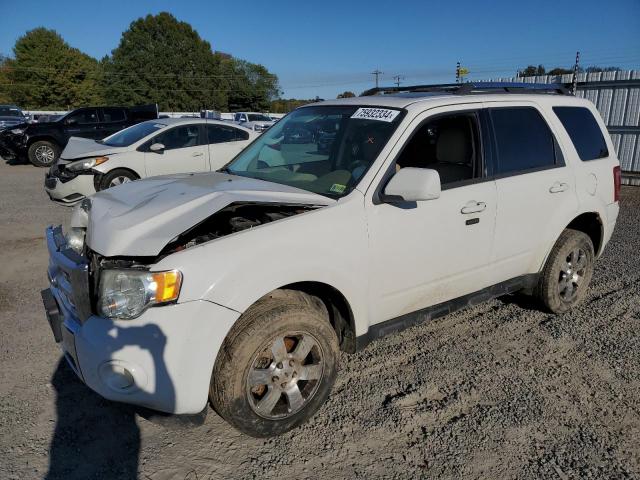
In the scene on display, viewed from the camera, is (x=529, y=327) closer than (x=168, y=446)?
No

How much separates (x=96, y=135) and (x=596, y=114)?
15.2 meters

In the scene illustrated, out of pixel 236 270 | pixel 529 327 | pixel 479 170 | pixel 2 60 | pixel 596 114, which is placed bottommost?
pixel 529 327

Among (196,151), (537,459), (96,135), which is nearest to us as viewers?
(537,459)

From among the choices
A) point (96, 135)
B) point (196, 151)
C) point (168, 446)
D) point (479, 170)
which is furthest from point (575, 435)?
point (96, 135)

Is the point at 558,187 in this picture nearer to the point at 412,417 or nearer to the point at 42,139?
the point at 412,417

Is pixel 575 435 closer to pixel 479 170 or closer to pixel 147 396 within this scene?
pixel 479 170

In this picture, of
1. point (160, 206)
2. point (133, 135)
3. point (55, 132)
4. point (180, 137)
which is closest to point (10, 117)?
point (55, 132)

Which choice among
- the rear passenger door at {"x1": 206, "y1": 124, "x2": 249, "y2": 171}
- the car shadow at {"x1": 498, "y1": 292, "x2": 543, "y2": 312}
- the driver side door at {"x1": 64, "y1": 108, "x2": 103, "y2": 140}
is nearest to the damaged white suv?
the car shadow at {"x1": 498, "y1": 292, "x2": 543, "y2": 312}

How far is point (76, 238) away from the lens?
301cm

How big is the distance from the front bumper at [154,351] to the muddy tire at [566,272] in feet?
9.89

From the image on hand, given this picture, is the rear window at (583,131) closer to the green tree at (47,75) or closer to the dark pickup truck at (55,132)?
the dark pickup truck at (55,132)

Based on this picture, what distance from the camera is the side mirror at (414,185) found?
279 centimetres

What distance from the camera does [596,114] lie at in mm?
4543

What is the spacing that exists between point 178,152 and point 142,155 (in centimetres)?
69
